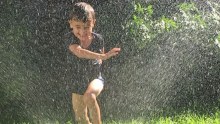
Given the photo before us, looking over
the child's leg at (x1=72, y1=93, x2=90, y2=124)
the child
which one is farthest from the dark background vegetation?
the child

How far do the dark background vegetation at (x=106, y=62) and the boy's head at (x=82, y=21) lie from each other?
1.57 meters

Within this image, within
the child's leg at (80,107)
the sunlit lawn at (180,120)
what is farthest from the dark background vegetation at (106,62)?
the child's leg at (80,107)

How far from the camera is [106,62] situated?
697 cm

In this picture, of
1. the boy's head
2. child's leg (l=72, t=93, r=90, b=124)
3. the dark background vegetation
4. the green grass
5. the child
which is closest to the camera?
the child

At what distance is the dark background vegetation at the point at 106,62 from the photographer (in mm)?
6598

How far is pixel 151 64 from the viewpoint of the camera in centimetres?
710

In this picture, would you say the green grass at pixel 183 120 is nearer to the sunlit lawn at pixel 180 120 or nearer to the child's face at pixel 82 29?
the sunlit lawn at pixel 180 120

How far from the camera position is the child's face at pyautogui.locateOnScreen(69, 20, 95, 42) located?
16.4ft

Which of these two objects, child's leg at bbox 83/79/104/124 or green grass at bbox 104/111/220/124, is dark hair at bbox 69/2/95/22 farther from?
green grass at bbox 104/111/220/124

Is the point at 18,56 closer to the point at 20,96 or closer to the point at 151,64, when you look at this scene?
the point at 20,96

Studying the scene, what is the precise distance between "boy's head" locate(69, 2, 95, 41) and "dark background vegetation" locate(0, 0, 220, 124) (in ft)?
5.14

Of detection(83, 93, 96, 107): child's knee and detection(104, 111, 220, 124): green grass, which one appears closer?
detection(83, 93, 96, 107): child's knee

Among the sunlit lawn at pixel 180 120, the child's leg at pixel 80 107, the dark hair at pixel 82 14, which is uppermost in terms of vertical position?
the dark hair at pixel 82 14

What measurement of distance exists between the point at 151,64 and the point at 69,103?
122 centimetres
